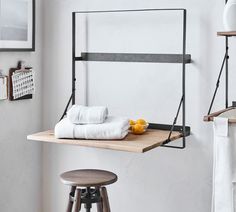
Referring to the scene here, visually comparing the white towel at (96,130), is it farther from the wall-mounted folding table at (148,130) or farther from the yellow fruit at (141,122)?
the yellow fruit at (141,122)

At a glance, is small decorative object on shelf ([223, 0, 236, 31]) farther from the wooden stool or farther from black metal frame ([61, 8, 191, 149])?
the wooden stool

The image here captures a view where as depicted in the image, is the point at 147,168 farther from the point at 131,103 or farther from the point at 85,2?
the point at 85,2

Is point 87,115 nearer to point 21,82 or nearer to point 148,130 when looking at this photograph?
point 148,130

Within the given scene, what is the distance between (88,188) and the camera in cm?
268

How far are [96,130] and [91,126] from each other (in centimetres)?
4

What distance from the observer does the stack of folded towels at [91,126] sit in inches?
103

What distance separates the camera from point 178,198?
2.96 m

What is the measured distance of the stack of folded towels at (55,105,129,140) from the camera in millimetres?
2617

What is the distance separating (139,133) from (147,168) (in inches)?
13.4

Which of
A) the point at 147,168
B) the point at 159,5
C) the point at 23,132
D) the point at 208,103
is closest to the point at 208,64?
the point at 208,103

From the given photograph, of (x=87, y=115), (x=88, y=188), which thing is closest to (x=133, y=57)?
(x=87, y=115)

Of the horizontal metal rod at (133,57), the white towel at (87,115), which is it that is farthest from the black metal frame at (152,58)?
the white towel at (87,115)

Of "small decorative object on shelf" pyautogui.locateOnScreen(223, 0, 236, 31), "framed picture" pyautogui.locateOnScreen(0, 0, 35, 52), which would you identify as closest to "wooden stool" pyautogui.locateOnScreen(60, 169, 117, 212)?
"framed picture" pyautogui.locateOnScreen(0, 0, 35, 52)

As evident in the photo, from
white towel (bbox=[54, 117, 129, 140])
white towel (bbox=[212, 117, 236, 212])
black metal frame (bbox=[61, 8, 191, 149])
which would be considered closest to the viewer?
white towel (bbox=[212, 117, 236, 212])
